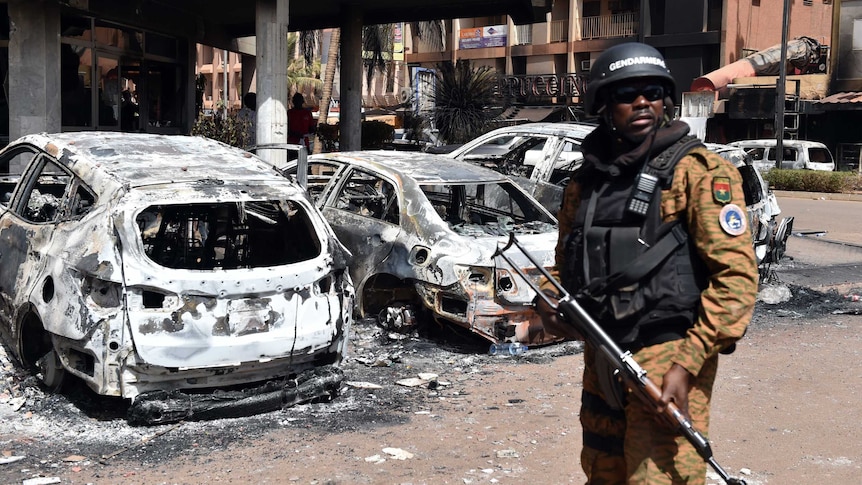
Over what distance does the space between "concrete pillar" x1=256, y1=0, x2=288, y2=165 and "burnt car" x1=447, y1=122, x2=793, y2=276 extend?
3405mm

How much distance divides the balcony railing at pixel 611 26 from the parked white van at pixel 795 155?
15.7 metres

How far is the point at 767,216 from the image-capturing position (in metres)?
9.88

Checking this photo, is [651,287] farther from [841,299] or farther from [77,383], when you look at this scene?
[841,299]

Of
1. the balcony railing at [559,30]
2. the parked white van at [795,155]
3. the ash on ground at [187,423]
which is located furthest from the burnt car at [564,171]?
the balcony railing at [559,30]

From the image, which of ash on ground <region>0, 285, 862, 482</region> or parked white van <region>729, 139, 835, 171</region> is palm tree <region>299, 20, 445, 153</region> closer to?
parked white van <region>729, 139, 835, 171</region>

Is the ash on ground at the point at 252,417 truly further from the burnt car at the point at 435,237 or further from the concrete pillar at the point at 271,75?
the concrete pillar at the point at 271,75

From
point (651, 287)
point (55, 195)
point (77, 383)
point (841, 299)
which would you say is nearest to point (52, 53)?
point (55, 195)

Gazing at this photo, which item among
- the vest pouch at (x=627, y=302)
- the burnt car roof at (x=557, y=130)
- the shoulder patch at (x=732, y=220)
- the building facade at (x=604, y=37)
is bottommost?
the vest pouch at (x=627, y=302)

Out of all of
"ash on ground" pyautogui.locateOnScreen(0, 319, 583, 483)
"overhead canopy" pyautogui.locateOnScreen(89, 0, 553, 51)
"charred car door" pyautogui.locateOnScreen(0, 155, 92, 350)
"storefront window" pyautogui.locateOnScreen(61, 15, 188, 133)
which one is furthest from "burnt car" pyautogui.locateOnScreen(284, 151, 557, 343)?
→ "overhead canopy" pyautogui.locateOnScreen(89, 0, 553, 51)

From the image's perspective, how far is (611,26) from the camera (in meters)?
45.2

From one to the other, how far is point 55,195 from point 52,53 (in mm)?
7222

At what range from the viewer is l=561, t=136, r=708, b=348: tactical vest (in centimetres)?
287

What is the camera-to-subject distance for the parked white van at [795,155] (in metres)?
28.7

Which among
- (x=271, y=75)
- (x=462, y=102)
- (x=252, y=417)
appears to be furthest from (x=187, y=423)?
(x=462, y=102)
